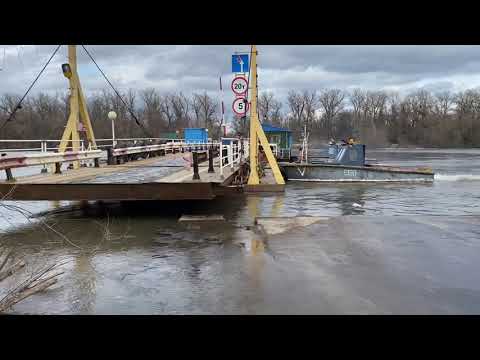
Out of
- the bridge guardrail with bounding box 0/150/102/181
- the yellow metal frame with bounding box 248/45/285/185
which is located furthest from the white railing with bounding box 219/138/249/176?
the bridge guardrail with bounding box 0/150/102/181

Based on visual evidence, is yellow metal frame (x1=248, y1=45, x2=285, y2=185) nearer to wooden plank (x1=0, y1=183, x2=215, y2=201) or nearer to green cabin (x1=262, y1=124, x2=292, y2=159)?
wooden plank (x1=0, y1=183, x2=215, y2=201)

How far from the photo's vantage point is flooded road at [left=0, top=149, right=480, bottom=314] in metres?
4.45

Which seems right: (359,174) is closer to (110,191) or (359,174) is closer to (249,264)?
(110,191)

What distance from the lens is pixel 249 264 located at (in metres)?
5.90

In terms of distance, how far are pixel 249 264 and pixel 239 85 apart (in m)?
9.13

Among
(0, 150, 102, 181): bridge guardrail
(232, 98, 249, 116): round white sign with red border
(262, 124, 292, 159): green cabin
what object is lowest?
(0, 150, 102, 181): bridge guardrail

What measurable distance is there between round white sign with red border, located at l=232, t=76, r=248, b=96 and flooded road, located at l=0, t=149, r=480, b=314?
4.78 meters

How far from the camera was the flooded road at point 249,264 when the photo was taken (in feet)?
14.6

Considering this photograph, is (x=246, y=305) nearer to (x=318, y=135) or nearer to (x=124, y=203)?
(x=124, y=203)

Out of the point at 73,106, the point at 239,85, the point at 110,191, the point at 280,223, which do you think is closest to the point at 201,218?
the point at 280,223

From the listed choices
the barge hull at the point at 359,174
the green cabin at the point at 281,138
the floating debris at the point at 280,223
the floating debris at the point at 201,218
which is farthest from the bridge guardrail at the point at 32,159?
the green cabin at the point at 281,138
